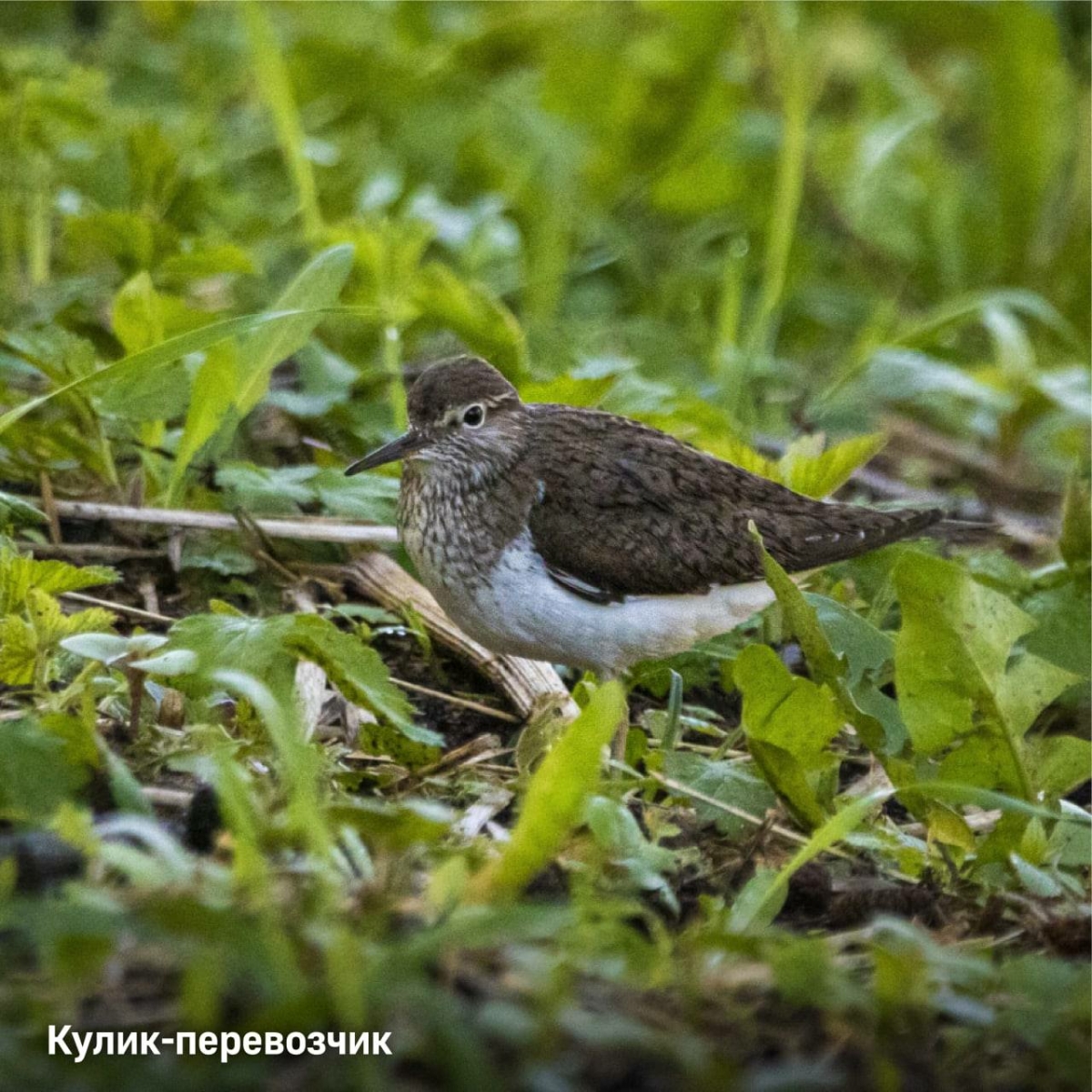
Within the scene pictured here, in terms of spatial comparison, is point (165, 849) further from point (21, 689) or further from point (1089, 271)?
point (1089, 271)

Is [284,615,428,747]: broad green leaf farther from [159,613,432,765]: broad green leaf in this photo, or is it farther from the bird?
the bird

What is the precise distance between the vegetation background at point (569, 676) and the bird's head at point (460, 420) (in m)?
0.31

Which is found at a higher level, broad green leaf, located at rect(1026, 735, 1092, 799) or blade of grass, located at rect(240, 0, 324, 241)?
blade of grass, located at rect(240, 0, 324, 241)

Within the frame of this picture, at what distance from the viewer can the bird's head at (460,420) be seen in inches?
205

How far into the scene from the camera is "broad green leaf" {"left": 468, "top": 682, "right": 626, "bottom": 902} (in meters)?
3.29

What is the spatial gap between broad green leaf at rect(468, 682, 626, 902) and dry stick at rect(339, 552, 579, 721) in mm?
1534

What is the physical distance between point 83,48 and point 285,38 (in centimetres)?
127

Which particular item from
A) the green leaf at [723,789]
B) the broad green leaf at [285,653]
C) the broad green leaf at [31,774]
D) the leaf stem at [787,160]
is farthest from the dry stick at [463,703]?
the leaf stem at [787,160]

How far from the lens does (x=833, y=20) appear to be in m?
11.5

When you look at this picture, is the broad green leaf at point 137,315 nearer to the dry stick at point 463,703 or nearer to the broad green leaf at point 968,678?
the dry stick at point 463,703

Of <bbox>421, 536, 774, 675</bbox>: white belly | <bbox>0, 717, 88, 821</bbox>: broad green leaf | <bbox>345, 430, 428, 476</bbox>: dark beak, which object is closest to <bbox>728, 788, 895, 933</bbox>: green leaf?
<bbox>421, 536, 774, 675</bbox>: white belly

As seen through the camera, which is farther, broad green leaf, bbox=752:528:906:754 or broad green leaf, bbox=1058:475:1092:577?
broad green leaf, bbox=1058:475:1092:577

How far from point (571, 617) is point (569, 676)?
0.74 m

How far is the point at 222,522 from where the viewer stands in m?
5.23
